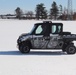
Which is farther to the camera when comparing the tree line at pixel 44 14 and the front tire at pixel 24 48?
the tree line at pixel 44 14

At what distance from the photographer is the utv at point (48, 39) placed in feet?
44.4

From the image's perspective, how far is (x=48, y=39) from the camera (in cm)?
1352

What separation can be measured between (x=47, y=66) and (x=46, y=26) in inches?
153

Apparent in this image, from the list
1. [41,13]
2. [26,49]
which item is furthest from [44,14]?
[26,49]

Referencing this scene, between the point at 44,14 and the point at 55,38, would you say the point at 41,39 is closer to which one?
the point at 55,38

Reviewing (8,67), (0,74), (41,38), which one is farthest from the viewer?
(41,38)

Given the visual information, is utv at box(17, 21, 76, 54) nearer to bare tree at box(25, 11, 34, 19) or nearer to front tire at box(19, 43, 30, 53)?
front tire at box(19, 43, 30, 53)

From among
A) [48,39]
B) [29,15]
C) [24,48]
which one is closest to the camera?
[48,39]

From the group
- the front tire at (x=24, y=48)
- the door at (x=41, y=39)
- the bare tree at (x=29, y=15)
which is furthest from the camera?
the bare tree at (x=29, y=15)

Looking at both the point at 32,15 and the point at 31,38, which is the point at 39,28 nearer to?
the point at 31,38

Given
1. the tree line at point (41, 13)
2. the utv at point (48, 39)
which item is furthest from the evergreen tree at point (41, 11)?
the utv at point (48, 39)

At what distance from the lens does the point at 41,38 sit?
44.5 ft

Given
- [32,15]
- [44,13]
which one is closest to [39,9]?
[44,13]

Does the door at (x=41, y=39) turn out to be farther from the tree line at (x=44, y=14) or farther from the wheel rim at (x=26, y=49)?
the tree line at (x=44, y=14)
